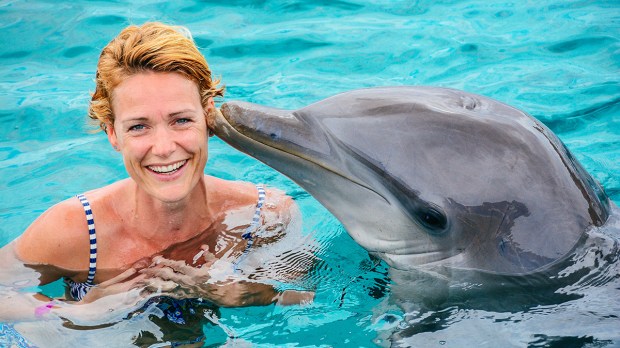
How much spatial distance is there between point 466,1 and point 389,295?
26.9 ft

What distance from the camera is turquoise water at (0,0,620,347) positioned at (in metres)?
5.36

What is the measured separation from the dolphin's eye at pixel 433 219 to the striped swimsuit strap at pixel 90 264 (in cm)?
212

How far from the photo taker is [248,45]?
10.8 m

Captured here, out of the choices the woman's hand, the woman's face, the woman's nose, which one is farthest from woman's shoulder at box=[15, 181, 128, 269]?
the woman's nose

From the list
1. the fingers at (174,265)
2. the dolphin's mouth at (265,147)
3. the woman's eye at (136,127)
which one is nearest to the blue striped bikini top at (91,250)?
the fingers at (174,265)

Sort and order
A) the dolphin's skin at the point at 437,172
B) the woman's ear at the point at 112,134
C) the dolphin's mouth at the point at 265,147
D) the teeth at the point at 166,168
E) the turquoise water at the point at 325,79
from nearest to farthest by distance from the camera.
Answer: the dolphin's skin at the point at 437,172
the dolphin's mouth at the point at 265,147
the teeth at the point at 166,168
the woman's ear at the point at 112,134
the turquoise water at the point at 325,79

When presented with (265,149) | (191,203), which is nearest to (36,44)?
(191,203)

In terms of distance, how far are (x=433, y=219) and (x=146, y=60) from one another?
6.20 ft

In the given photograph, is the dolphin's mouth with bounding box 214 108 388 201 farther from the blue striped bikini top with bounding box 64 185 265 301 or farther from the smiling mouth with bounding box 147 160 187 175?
the blue striped bikini top with bounding box 64 185 265 301

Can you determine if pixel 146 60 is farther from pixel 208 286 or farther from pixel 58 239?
pixel 208 286

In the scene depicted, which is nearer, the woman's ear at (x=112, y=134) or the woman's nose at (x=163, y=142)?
the woman's nose at (x=163, y=142)

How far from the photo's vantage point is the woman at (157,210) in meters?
4.86

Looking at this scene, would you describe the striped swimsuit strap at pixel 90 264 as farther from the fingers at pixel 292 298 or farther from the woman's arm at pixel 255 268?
the fingers at pixel 292 298

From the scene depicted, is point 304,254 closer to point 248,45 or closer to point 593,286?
point 593,286
